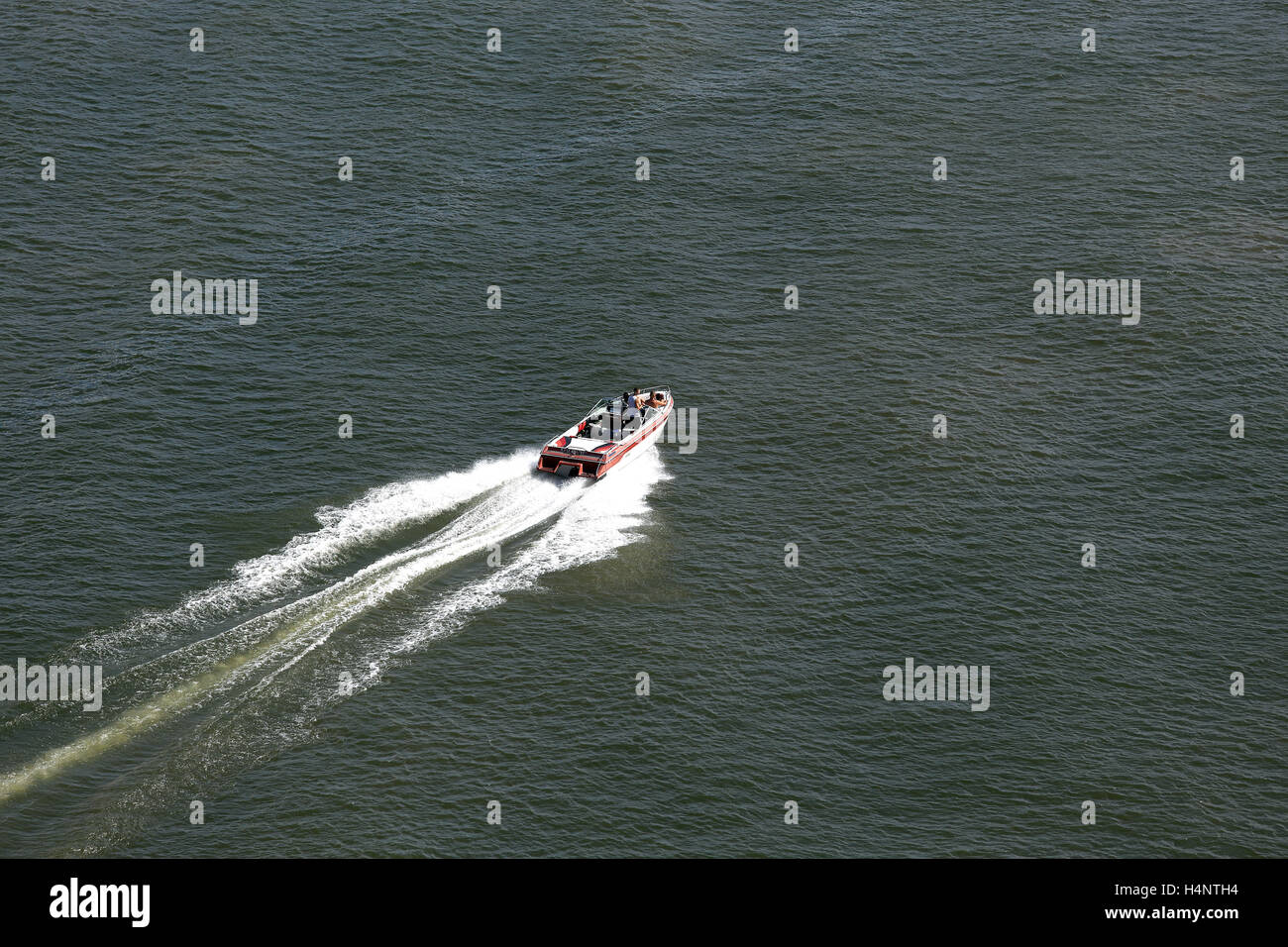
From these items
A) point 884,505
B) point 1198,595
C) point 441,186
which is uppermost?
point 441,186

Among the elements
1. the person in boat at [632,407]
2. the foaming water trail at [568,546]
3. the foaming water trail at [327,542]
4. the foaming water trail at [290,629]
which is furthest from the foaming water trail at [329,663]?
the foaming water trail at [327,542]

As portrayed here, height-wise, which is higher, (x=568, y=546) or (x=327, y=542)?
(x=327, y=542)

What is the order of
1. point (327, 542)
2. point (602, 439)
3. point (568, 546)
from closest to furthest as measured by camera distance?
point (327, 542)
point (568, 546)
point (602, 439)

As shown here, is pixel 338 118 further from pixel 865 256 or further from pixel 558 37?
pixel 865 256

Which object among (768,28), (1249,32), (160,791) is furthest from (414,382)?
(1249,32)

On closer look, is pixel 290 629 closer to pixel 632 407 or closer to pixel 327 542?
pixel 327 542

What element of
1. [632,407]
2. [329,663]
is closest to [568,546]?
[632,407]
